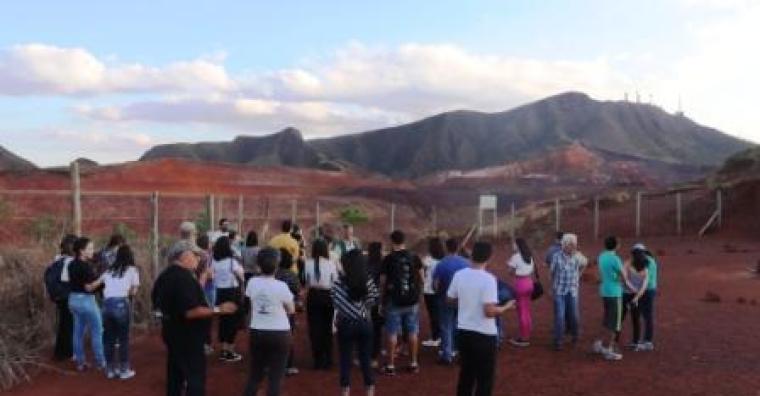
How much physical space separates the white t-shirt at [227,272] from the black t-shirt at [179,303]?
3.30 metres

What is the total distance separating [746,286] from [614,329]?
11.1 metres

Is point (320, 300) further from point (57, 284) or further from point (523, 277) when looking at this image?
point (57, 284)

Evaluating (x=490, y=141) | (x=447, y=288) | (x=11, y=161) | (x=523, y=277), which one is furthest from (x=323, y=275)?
(x=490, y=141)

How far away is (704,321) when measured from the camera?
48.3ft

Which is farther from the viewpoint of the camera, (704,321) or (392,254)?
(704,321)

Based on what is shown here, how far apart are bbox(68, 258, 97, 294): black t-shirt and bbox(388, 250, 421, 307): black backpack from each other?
363 cm

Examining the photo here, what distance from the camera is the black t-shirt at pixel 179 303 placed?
746 centimetres

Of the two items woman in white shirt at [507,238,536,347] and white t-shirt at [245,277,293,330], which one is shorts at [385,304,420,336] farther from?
white t-shirt at [245,277,293,330]

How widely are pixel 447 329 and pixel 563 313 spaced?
1.85m

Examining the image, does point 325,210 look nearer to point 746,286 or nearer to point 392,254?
point 746,286

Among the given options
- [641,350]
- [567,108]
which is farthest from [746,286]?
[567,108]

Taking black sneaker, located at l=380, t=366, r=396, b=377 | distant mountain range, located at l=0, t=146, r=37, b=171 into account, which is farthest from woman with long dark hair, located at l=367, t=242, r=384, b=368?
distant mountain range, located at l=0, t=146, r=37, b=171

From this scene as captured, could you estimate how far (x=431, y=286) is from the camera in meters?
11.3

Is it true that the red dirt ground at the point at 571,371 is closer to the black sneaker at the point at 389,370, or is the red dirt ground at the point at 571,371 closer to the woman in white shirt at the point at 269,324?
the black sneaker at the point at 389,370
